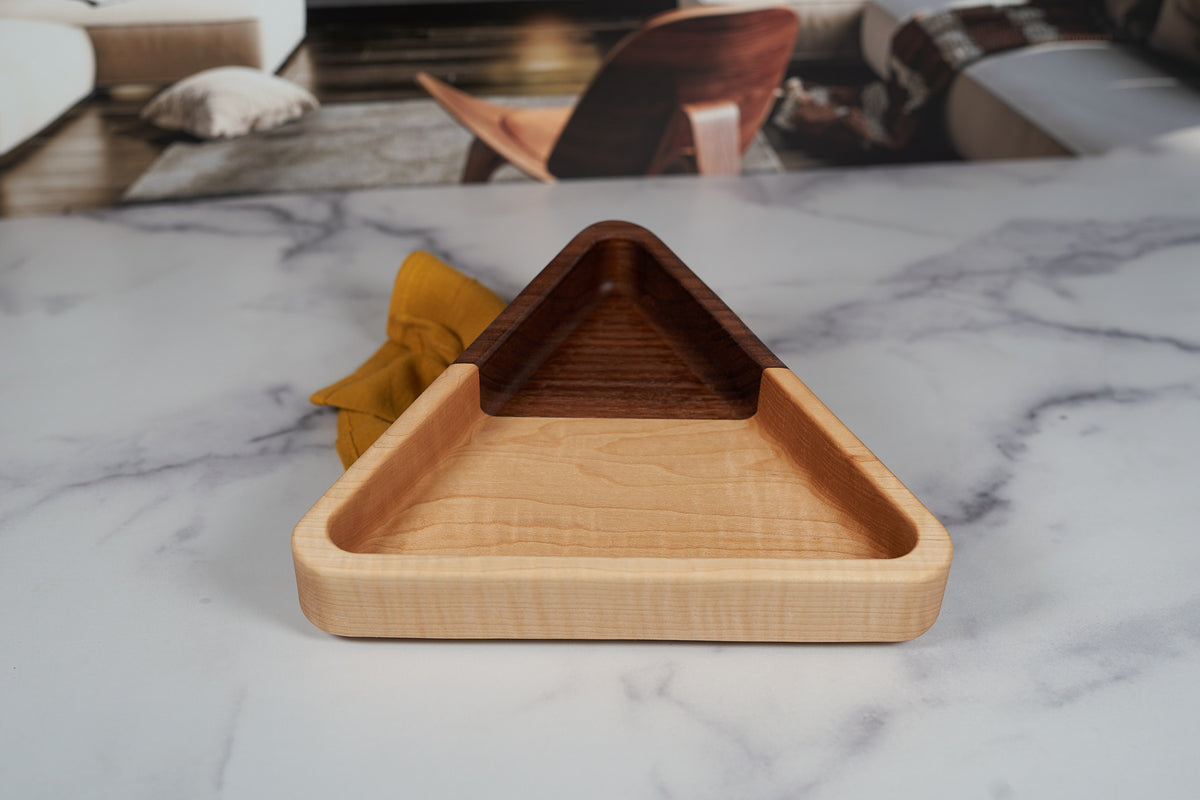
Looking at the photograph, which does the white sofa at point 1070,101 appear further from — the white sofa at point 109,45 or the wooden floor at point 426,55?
the white sofa at point 109,45

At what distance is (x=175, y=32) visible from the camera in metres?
1.04

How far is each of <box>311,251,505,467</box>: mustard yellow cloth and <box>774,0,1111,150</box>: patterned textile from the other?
605mm

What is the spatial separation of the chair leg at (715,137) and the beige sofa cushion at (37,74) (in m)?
0.66

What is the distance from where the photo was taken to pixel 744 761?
1.36 ft

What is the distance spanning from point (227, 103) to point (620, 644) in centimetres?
88

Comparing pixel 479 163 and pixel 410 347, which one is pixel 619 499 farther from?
pixel 479 163

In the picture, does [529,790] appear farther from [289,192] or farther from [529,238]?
[289,192]

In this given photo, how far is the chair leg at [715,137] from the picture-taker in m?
1.13

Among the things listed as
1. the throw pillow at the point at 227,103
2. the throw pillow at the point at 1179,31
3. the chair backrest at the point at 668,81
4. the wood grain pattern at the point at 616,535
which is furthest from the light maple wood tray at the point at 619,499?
the throw pillow at the point at 1179,31

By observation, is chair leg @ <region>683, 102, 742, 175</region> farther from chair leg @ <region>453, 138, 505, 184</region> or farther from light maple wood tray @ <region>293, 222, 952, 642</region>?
light maple wood tray @ <region>293, 222, 952, 642</region>

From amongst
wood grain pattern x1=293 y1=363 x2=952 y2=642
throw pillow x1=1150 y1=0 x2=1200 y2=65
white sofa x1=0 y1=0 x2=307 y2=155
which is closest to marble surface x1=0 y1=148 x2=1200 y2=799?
wood grain pattern x1=293 y1=363 x2=952 y2=642

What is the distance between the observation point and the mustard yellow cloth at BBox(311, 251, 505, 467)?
2.06 feet

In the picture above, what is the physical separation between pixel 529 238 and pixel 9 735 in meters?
0.67

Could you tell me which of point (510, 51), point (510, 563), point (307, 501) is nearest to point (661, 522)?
point (510, 563)
